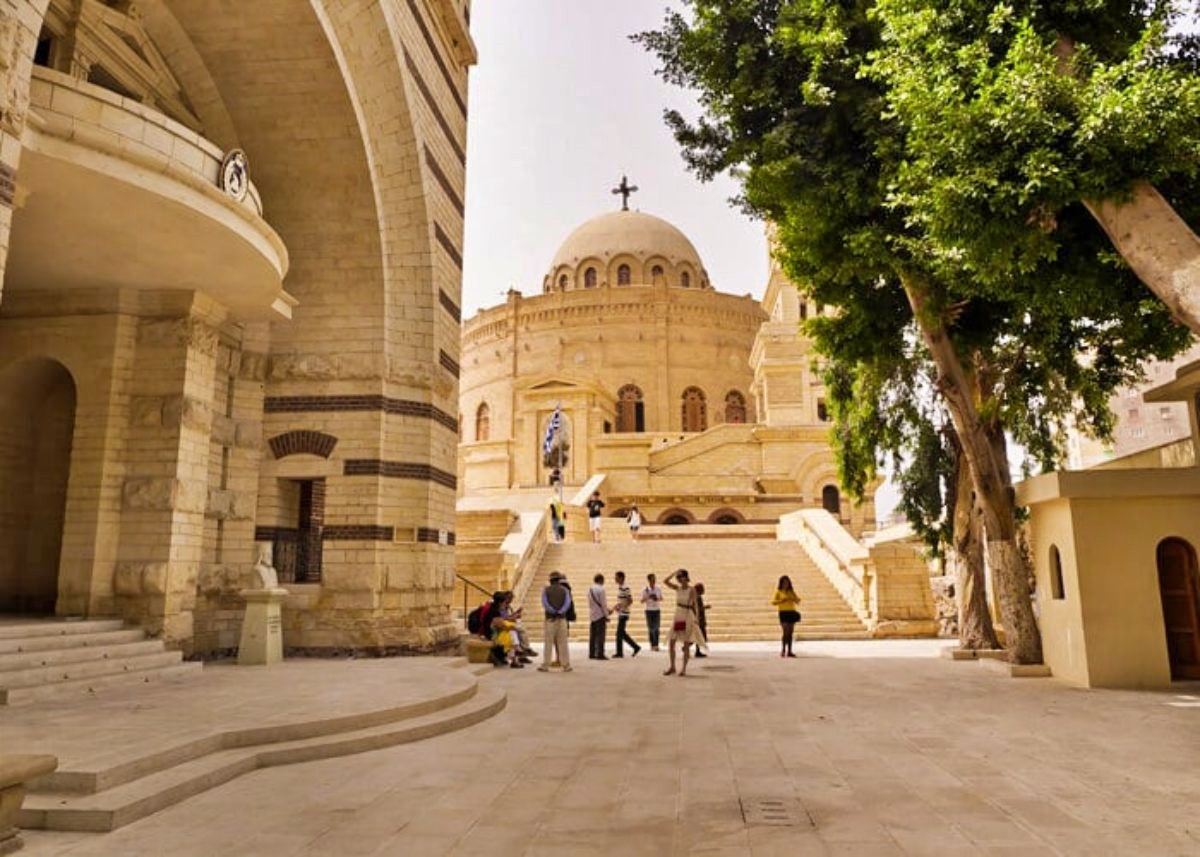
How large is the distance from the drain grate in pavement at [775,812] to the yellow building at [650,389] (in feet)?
85.7

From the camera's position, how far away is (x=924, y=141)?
24.4ft

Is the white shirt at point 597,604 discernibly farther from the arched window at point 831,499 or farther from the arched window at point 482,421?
the arched window at point 482,421

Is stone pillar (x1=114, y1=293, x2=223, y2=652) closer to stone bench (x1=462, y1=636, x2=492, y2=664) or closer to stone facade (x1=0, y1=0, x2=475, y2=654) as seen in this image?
stone facade (x1=0, y1=0, x2=475, y2=654)

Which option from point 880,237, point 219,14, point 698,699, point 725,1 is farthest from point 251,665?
point 725,1

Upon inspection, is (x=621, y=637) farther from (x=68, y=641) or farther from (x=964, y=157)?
(x=964, y=157)

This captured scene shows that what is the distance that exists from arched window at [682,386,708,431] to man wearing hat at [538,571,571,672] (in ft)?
120

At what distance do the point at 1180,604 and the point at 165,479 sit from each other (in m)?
12.4

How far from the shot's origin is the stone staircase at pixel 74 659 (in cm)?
727

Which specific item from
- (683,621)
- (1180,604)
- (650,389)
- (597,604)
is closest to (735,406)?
(650,389)

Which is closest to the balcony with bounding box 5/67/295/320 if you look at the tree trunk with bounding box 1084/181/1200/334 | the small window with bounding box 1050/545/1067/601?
the tree trunk with bounding box 1084/181/1200/334

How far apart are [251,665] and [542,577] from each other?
9979 millimetres

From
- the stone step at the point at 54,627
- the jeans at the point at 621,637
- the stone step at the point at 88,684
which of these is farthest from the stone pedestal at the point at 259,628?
the jeans at the point at 621,637

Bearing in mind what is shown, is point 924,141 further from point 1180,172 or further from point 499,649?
point 499,649

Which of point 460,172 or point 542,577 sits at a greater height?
point 460,172
